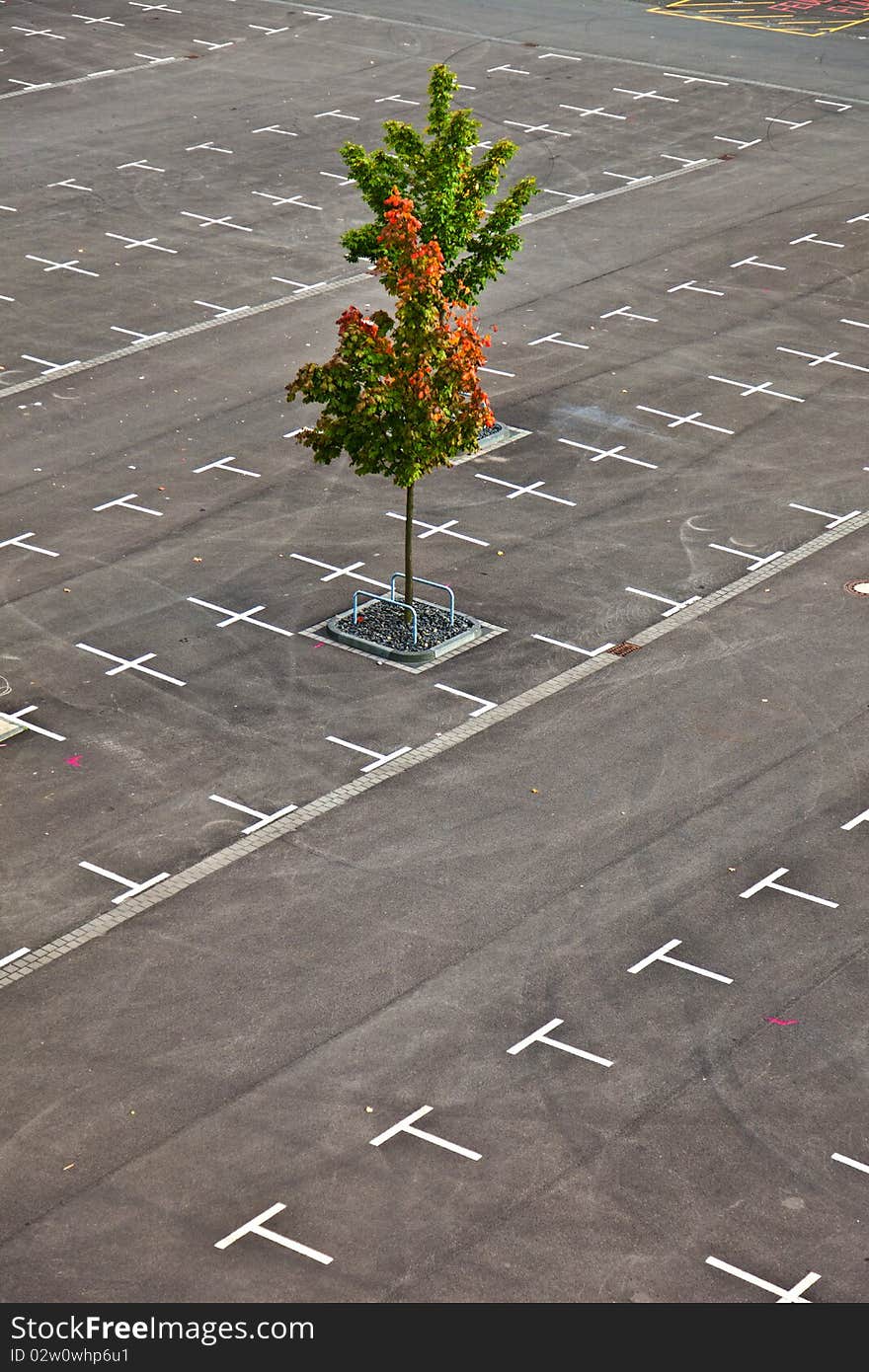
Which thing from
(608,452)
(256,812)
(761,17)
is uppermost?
(761,17)

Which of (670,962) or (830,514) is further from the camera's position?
(830,514)

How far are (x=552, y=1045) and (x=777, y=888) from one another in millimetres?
3091

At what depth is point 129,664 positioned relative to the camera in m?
21.9

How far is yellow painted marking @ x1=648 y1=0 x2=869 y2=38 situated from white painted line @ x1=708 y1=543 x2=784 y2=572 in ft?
97.3

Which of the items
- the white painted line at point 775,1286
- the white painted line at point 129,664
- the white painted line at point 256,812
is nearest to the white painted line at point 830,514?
the white painted line at point 129,664

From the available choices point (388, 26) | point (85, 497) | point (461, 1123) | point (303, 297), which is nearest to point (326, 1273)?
point (461, 1123)

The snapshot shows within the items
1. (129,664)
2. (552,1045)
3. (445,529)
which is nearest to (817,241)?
(445,529)

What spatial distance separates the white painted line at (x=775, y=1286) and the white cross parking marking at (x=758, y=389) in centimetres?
1741

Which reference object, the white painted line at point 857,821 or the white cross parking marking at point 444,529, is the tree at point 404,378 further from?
the white painted line at point 857,821

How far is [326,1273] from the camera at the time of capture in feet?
44.2

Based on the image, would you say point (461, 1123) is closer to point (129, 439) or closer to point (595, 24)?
point (129, 439)

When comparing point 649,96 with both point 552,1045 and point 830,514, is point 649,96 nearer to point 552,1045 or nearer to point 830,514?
point 830,514

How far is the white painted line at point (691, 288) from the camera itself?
108 ft

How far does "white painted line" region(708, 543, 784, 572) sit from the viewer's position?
2405 centimetres
